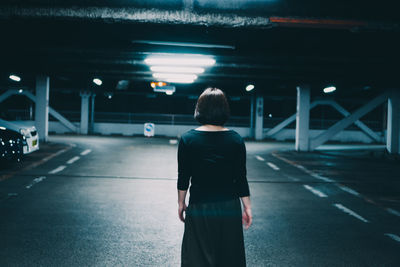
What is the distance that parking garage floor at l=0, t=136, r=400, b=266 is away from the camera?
14.6 feet

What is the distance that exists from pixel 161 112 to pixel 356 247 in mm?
32318

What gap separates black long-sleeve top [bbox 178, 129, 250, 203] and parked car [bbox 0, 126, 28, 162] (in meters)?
8.41

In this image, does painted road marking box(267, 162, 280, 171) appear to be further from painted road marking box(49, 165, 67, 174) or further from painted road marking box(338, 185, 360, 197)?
painted road marking box(49, 165, 67, 174)

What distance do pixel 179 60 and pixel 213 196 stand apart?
11.4 m

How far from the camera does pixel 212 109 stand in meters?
2.97

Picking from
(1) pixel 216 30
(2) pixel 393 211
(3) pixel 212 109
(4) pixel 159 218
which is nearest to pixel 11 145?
(4) pixel 159 218

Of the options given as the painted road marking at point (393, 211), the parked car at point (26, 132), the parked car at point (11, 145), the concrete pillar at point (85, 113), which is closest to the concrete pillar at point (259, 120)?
the concrete pillar at point (85, 113)

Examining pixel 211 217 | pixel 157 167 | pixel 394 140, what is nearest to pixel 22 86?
pixel 157 167

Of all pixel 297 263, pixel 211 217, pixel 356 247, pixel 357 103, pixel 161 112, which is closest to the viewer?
pixel 211 217

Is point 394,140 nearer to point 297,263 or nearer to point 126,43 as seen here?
point 126,43

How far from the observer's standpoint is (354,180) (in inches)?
411

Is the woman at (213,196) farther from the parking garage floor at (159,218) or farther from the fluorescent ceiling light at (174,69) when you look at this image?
the fluorescent ceiling light at (174,69)

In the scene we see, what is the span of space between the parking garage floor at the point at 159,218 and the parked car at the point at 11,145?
19.3 inches

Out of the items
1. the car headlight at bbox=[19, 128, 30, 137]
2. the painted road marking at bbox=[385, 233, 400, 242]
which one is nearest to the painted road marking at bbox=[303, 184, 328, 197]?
the painted road marking at bbox=[385, 233, 400, 242]
